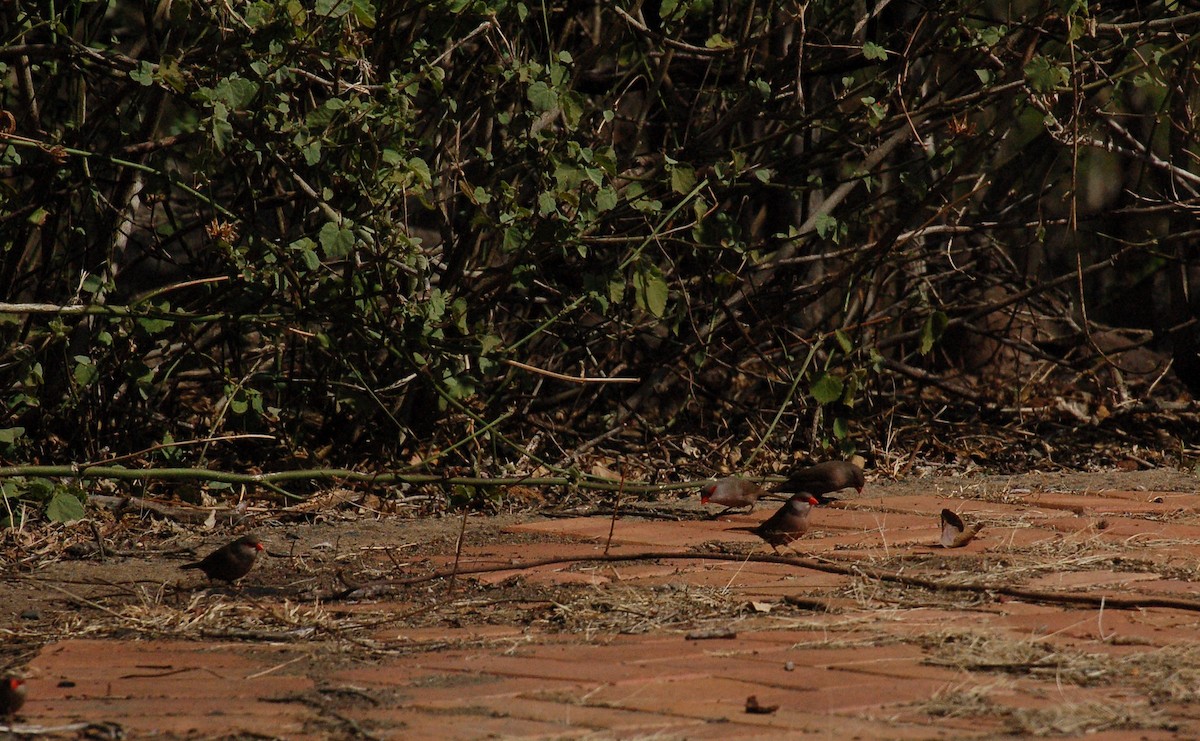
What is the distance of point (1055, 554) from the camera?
3334 millimetres

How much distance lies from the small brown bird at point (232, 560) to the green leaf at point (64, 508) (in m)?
0.44

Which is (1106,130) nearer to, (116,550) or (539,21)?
(539,21)

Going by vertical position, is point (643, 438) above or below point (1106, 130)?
below

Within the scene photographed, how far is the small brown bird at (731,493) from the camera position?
415 cm

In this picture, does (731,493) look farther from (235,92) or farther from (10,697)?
(10,697)

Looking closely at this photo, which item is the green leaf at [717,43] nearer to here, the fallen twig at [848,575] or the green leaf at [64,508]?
the fallen twig at [848,575]

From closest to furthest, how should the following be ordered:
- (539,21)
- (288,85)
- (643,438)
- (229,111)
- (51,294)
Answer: (229,111), (288,85), (51,294), (539,21), (643,438)

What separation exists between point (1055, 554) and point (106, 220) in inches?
120

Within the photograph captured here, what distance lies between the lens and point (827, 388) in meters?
4.63

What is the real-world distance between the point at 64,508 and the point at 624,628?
5.21ft

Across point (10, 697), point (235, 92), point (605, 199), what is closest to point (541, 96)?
point (605, 199)

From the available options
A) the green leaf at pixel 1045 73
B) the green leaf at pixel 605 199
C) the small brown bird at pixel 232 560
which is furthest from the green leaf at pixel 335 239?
the green leaf at pixel 1045 73

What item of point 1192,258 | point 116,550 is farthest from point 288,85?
point 1192,258

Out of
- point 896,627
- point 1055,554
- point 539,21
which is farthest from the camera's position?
point 539,21
